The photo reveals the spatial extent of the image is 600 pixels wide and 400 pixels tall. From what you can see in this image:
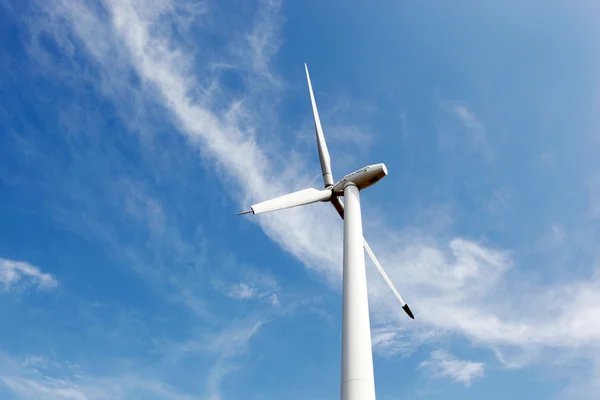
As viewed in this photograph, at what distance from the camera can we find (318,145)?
1486 inches

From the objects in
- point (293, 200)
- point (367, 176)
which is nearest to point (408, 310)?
point (367, 176)

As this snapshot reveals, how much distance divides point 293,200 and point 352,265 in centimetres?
901

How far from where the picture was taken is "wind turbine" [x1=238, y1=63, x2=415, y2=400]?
19.8 metres

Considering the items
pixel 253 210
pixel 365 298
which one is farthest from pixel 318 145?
pixel 365 298

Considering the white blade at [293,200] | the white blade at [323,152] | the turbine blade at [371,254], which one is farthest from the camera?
the white blade at [323,152]

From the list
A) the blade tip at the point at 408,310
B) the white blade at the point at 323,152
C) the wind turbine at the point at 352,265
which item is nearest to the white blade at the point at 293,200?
the wind turbine at the point at 352,265

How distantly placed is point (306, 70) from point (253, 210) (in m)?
17.3

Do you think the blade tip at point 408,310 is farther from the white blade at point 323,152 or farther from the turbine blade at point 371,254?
the white blade at point 323,152

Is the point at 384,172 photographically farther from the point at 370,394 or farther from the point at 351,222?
the point at 370,394

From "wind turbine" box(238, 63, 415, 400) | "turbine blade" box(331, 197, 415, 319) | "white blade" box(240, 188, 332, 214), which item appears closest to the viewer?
"wind turbine" box(238, 63, 415, 400)

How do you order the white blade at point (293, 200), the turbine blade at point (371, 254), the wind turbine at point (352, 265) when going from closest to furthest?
the wind turbine at point (352, 265) → the white blade at point (293, 200) → the turbine blade at point (371, 254)

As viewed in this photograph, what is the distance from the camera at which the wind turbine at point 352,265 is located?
1977cm

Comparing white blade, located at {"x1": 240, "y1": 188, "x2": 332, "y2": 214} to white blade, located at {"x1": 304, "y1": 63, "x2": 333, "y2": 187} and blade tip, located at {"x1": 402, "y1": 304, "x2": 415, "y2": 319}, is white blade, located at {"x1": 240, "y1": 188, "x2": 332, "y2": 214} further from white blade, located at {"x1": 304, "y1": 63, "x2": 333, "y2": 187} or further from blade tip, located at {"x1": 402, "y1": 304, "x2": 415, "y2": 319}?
blade tip, located at {"x1": 402, "y1": 304, "x2": 415, "y2": 319}

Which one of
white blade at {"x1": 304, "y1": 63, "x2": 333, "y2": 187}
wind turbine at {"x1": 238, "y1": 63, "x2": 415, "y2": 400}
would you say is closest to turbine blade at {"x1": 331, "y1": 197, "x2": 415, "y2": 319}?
wind turbine at {"x1": 238, "y1": 63, "x2": 415, "y2": 400}
